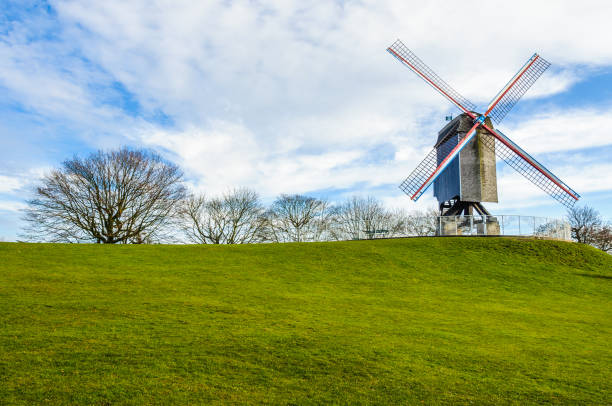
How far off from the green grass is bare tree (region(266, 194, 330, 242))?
129ft

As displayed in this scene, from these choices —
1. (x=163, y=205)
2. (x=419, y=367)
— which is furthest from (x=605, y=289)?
(x=163, y=205)

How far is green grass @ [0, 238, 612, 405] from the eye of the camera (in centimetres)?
698

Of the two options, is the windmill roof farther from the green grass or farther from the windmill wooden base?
the green grass

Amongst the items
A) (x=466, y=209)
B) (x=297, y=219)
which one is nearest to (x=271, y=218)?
(x=297, y=219)

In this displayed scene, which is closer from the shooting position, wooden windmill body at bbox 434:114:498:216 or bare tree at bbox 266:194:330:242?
wooden windmill body at bbox 434:114:498:216

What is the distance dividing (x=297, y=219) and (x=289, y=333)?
5371 cm

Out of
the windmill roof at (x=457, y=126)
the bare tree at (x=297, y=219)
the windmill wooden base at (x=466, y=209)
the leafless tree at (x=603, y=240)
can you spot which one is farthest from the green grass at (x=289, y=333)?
the leafless tree at (x=603, y=240)

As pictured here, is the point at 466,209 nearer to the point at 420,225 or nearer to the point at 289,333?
the point at 420,225

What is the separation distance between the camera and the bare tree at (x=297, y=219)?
6209 cm

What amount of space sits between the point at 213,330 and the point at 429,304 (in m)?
9.06

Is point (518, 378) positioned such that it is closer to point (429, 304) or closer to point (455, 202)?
point (429, 304)

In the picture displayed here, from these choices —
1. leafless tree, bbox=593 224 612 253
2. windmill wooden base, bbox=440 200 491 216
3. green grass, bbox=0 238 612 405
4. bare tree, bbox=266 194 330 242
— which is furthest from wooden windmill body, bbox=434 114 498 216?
leafless tree, bbox=593 224 612 253

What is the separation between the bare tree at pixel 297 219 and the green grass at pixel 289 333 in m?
39.4

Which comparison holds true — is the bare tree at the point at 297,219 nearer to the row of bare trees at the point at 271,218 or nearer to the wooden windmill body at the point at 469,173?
the row of bare trees at the point at 271,218
